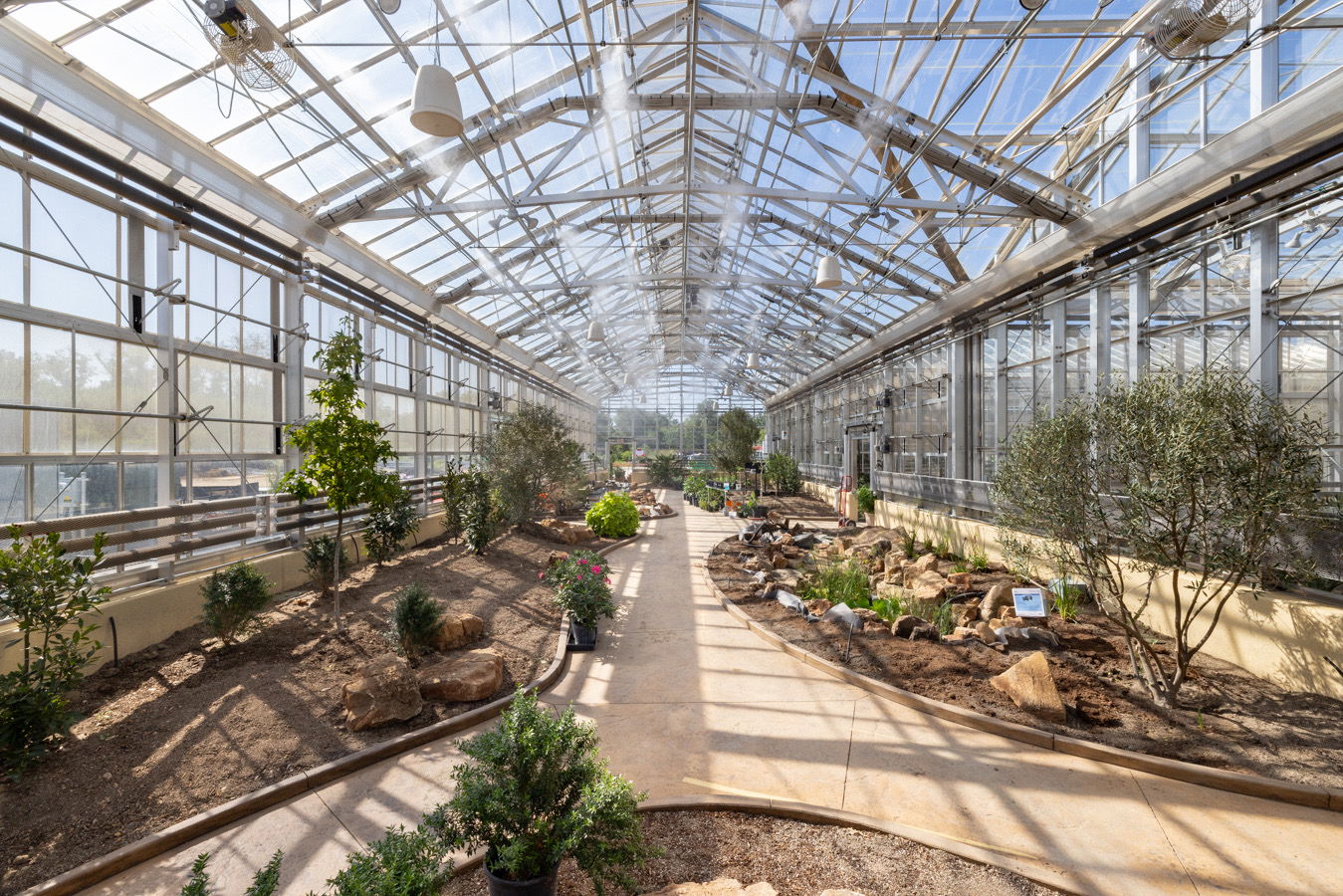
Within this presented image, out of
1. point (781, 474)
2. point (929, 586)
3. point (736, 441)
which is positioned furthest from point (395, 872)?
point (781, 474)

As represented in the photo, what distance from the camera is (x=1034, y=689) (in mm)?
4379

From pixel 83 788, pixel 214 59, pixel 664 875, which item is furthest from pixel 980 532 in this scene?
pixel 214 59

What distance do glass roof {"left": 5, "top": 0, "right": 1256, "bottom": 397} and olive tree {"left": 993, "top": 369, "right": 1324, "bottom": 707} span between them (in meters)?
3.47

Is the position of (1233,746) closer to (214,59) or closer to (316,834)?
(316,834)

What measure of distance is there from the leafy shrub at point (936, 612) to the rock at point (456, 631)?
4.70 metres

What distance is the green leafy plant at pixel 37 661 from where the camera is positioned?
3369 mm

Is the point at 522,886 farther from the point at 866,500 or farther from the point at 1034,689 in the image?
the point at 866,500

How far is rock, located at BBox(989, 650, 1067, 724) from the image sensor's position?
4242 millimetres

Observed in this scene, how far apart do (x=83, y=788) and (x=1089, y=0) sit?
32.9ft

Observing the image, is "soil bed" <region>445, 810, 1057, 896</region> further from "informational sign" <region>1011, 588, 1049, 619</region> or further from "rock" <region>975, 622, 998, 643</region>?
"rock" <region>975, 622, 998, 643</region>

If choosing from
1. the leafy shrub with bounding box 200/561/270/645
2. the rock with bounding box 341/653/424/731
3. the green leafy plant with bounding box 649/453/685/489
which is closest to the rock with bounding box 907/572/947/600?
the rock with bounding box 341/653/424/731

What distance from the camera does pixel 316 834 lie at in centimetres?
307

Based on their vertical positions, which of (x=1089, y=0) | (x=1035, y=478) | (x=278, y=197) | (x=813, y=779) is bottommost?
(x=813, y=779)

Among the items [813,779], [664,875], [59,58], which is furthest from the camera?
[59,58]
